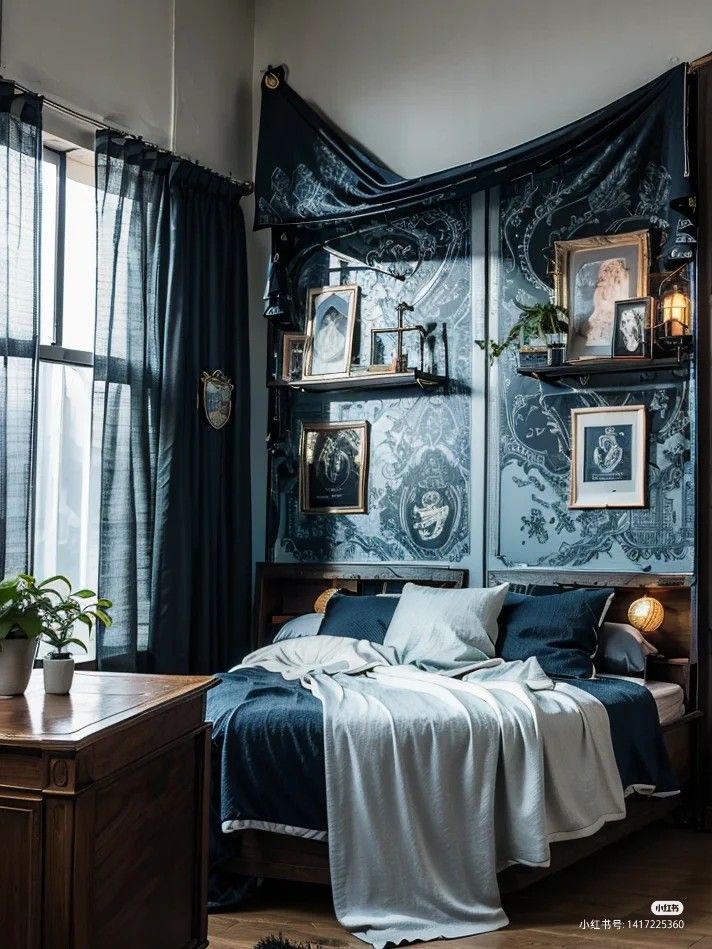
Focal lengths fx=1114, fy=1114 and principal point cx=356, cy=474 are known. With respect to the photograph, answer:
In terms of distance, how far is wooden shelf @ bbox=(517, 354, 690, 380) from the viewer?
15.7 feet

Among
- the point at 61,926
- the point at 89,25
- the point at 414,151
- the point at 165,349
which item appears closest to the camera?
the point at 61,926

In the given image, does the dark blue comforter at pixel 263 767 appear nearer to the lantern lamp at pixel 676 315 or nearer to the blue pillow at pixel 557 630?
the blue pillow at pixel 557 630

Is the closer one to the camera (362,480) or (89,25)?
(89,25)

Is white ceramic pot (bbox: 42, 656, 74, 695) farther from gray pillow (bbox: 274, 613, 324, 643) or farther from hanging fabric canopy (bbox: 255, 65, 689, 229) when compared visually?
hanging fabric canopy (bbox: 255, 65, 689, 229)

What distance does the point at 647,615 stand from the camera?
4715 mm

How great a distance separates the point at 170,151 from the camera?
532 centimetres

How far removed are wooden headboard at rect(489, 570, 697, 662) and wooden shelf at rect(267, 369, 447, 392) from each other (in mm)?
1114

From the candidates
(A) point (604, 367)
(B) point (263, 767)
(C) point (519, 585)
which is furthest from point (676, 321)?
(B) point (263, 767)

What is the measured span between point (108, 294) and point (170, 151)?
2.96ft

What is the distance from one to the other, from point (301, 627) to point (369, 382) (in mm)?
1236

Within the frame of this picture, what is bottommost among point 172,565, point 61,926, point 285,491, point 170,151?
point 61,926

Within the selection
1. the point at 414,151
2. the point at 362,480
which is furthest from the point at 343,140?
the point at 362,480

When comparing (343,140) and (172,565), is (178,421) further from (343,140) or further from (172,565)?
(343,140)

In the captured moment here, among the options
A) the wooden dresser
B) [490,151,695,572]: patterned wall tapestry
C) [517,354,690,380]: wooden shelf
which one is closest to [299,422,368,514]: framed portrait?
[490,151,695,572]: patterned wall tapestry
